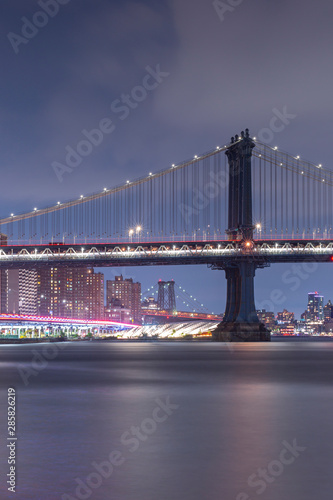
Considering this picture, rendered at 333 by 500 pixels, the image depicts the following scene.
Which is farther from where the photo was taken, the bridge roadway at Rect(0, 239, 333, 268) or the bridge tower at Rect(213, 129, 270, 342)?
the bridge roadway at Rect(0, 239, 333, 268)

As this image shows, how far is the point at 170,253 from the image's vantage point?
350ft

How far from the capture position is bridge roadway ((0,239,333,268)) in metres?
103

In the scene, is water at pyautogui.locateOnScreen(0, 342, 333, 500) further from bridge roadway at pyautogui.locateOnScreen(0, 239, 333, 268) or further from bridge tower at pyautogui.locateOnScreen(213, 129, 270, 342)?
bridge roadway at pyautogui.locateOnScreen(0, 239, 333, 268)

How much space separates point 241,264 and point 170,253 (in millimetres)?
11659

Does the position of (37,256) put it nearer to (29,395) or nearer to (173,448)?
(29,395)

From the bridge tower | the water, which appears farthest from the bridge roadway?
the water

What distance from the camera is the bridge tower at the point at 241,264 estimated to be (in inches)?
3989

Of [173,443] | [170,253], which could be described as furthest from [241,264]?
[173,443]

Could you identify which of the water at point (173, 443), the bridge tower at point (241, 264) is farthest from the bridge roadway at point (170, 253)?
the water at point (173, 443)

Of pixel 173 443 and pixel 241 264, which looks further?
pixel 241 264

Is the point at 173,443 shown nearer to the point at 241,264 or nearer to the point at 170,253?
the point at 241,264

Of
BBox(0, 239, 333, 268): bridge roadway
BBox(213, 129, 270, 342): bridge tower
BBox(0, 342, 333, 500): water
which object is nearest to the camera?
BBox(0, 342, 333, 500): water

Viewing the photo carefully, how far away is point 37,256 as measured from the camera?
11175 centimetres

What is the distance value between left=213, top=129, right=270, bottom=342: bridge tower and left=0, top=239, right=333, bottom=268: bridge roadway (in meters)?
0.97
